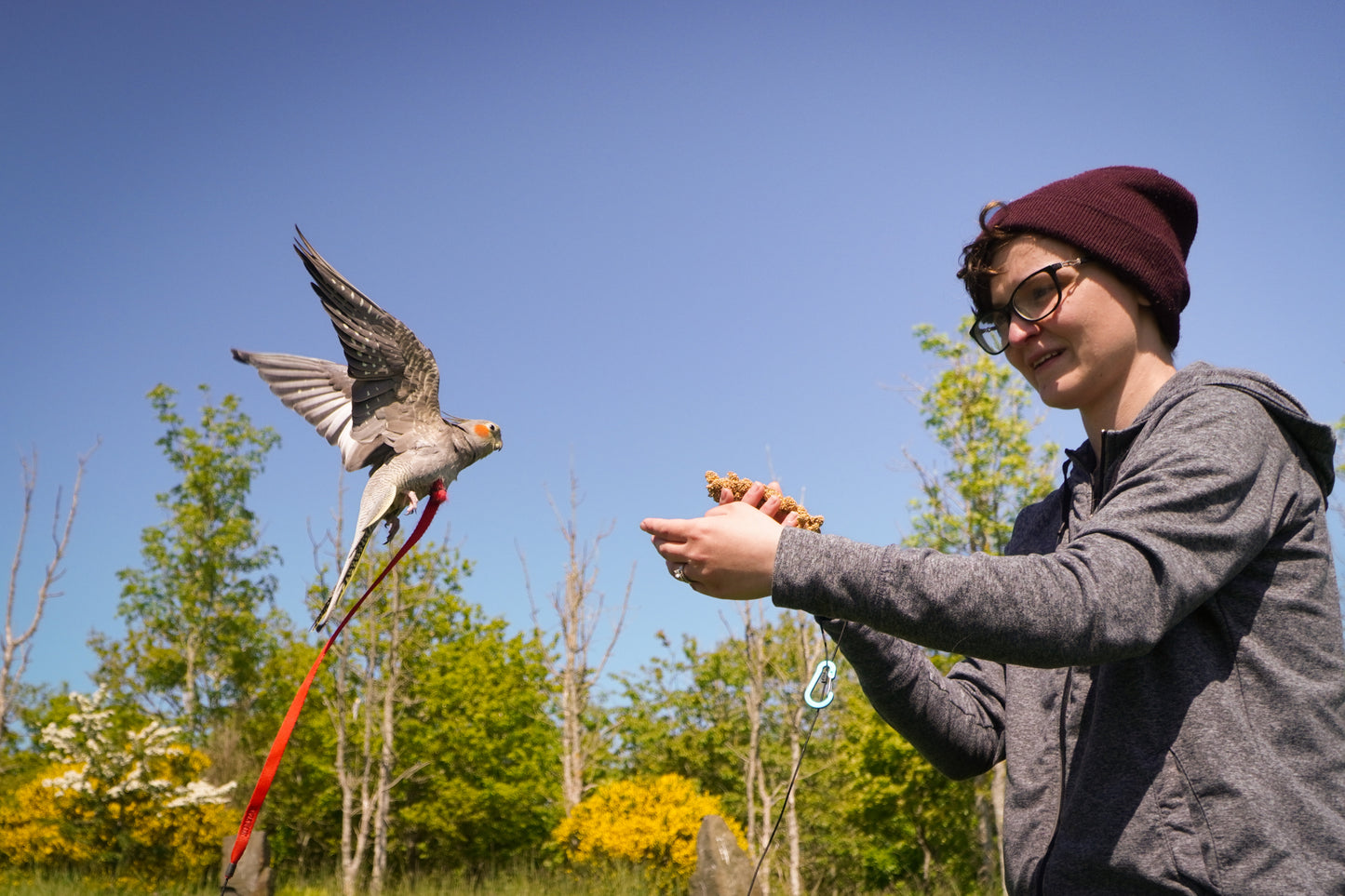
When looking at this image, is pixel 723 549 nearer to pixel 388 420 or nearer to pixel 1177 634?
pixel 1177 634

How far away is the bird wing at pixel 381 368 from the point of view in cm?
297

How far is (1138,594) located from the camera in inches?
38.3

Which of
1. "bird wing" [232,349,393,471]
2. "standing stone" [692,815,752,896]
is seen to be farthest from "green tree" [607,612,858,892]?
"bird wing" [232,349,393,471]

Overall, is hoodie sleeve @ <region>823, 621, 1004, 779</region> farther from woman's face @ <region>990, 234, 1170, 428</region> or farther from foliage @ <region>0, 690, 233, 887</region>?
foliage @ <region>0, 690, 233, 887</region>

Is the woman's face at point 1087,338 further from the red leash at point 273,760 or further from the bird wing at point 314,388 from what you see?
the bird wing at point 314,388

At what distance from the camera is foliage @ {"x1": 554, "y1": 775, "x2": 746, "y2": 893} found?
34.4 ft

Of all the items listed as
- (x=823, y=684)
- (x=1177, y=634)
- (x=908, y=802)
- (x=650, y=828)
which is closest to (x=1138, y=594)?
(x=1177, y=634)

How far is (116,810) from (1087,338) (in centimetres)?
1272

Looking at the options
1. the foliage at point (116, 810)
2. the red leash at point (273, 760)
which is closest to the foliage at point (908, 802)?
the foliage at point (116, 810)

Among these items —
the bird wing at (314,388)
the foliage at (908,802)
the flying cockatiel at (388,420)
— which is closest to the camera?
the flying cockatiel at (388,420)

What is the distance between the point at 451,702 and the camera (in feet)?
52.1

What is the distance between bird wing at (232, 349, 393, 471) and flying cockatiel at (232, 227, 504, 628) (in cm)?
15

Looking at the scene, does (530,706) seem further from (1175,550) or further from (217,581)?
(1175,550)

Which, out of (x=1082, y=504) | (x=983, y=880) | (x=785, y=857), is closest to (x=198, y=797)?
(x=785, y=857)
